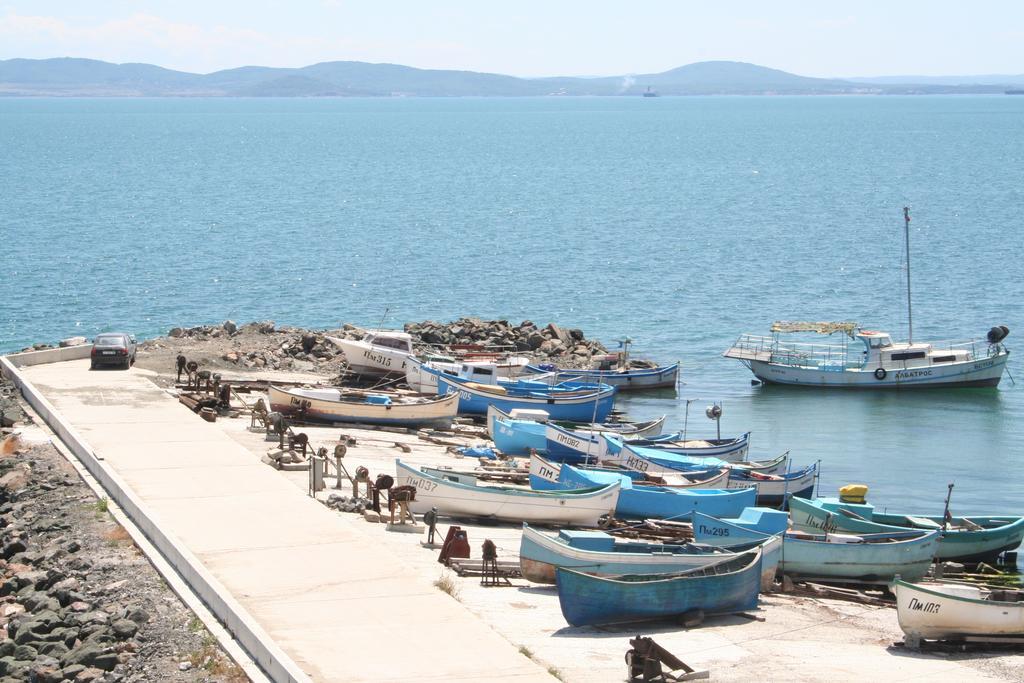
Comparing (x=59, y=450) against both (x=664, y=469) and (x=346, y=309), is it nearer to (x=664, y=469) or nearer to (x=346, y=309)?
(x=664, y=469)

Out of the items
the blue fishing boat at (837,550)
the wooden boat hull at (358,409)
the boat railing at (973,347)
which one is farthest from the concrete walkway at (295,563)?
the boat railing at (973,347)

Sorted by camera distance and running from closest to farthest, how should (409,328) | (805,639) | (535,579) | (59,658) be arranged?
(59,658), (805,639), (535,579), (409,328)

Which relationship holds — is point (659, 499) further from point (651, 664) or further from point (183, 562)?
point (651, 664)

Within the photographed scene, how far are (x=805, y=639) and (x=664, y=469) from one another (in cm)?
1401

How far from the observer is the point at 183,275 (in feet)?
281

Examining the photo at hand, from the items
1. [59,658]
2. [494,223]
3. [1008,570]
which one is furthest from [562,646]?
[494,223]

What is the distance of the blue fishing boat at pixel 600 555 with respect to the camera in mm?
26719

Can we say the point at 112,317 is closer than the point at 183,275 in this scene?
Yes

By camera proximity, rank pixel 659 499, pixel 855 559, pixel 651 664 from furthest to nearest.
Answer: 1. pixel 659 499
2. pixel 855 559
3. pixel 651 664

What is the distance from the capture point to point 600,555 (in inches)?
1053

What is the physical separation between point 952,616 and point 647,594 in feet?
18.4

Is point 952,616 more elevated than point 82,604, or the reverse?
point 82,604

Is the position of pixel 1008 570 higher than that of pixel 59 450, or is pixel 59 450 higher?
pixel 59 450

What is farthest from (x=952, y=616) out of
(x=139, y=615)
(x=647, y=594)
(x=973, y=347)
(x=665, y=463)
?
(x=973, y=347)
